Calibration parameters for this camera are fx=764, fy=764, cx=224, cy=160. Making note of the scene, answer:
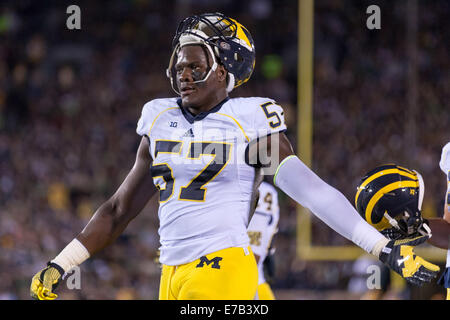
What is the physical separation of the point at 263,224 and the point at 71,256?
1.85 metres

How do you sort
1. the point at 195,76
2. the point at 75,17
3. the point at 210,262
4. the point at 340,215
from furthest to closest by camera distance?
the point at 75,17 → the point at 195,76 → the point at 210,262 → the point at 340,215

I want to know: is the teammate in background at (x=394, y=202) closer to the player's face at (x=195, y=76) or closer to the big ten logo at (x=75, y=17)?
the player's face at (x=195, y=76)

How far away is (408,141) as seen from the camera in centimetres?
756

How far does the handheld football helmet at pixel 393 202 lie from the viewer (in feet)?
8.93

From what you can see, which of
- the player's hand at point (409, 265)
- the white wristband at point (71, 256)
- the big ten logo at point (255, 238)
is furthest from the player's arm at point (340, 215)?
the big ten logo at point (255, 238)

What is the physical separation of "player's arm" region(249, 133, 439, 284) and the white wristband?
783mm

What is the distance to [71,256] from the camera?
2.85m

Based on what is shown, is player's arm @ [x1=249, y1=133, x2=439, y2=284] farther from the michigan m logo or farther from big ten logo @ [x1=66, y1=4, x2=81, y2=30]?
big ten logo @ [x1=66, y1=4, x2=81, y2=30]

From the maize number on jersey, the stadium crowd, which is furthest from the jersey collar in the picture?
the stadium crowd

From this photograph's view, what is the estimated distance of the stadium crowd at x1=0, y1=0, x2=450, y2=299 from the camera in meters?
7.72

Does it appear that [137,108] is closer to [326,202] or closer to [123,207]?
[123,207]

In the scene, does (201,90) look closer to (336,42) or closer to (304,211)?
(304,211)

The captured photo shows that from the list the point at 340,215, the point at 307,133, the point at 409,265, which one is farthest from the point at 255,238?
the point at 307,133
